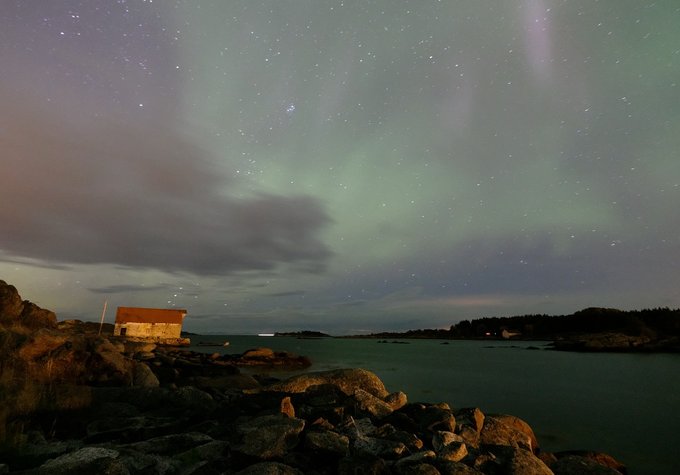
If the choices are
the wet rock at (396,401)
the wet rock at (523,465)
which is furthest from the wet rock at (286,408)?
the wet rock at (523,465)

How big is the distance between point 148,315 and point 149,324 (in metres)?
1.71

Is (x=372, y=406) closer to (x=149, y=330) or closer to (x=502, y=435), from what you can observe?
(x=502, y=435)

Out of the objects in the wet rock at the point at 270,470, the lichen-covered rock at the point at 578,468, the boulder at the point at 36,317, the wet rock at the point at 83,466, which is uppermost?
the boulder at the point at 36,317

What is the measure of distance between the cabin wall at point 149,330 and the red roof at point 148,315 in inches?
27.1

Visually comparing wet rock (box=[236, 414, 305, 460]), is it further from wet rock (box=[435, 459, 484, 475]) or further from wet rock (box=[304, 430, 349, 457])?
wet rock (box=[435, 459, 484, 475])

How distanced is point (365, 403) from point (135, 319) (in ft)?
215

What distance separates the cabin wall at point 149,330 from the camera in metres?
61.8

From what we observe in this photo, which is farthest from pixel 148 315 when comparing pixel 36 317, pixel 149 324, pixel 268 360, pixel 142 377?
pixel 142 377

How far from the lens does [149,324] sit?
65.2 m

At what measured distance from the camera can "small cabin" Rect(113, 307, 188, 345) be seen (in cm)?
6228

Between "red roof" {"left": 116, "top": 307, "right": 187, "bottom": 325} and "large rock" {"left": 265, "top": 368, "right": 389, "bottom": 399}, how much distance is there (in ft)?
200

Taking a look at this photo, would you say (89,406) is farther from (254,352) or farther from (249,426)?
(254,352)

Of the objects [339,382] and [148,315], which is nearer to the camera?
[339,382]

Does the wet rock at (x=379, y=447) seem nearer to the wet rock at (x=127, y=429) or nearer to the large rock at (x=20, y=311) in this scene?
the wet rock at (x=127, y=429)
